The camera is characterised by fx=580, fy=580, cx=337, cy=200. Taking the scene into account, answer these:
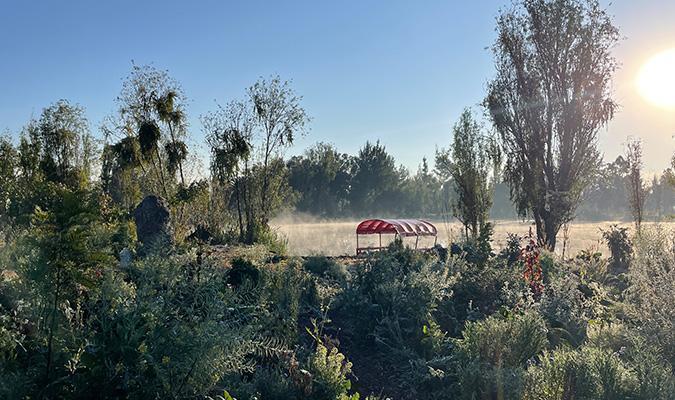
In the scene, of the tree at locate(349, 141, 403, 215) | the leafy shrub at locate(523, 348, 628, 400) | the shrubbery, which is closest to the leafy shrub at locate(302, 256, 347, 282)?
the shrubbery

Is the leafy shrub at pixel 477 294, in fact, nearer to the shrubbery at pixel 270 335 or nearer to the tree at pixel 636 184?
the shrubbery at pixel 270 335

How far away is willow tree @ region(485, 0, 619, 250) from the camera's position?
18469mm

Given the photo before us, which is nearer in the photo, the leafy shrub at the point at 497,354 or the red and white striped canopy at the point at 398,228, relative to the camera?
the leafy shrub at the point at 497,354

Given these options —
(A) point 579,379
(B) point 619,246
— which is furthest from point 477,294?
(B) point 619,246

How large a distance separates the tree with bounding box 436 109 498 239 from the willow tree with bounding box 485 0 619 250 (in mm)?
829

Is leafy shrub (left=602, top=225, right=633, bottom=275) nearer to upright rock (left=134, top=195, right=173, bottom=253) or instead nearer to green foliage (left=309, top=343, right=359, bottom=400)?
upright rock (left=134, top=195, right=173, bottom=253)

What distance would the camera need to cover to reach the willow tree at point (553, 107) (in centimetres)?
1847

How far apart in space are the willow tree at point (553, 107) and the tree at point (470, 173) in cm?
83

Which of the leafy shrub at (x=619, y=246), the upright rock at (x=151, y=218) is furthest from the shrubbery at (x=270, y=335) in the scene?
the leafy shrub at (x=619, y=246)

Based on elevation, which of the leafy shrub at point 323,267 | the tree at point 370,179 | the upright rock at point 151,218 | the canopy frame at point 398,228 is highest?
the tree at point 370,179

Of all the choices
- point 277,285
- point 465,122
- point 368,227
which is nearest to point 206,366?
point 277,285

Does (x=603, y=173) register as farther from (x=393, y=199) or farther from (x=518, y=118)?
(x=393, y=199)

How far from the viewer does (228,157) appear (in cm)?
2139

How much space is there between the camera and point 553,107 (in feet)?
61.3
